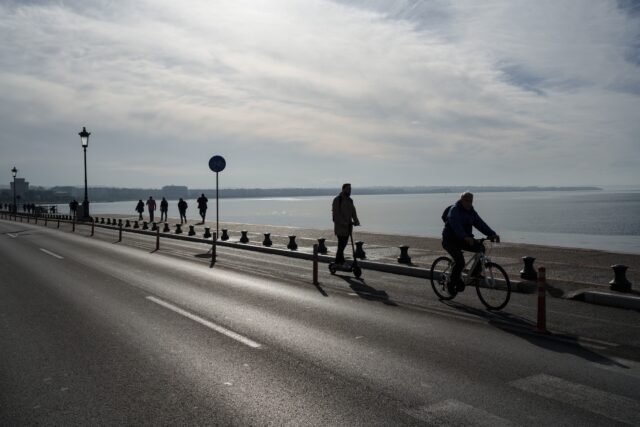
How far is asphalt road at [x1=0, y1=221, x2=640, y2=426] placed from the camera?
436cm

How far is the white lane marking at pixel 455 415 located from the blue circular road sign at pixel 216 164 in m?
19.8

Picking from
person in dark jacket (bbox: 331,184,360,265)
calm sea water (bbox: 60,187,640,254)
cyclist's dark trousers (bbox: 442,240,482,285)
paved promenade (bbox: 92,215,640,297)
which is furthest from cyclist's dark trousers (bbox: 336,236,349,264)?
calm sea water (bbox: 60,187,640,254)

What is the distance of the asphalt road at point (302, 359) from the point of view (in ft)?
14.3

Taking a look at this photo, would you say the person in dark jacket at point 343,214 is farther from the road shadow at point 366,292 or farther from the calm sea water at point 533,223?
the calm sea water at point 533,223

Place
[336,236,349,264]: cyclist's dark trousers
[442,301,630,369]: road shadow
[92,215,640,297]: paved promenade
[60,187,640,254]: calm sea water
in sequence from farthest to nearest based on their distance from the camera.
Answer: [60,187,640,254]: calm sea water < [336,236,349,264]: cyclist's dark trousers < [92,215,640,297]: paved promenade < [442,301,630,369]: road shadow

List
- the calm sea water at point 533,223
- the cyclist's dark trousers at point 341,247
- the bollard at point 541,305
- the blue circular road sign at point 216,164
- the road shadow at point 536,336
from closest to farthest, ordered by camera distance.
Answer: the road shadow at point 536,336, the bollard at point 541,305, the cyclist's dark trousers at point 341,247, the blue circular road sign at point 216,164, the calm sea water at point 533,223

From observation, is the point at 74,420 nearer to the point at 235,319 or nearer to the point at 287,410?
the point at 287,410

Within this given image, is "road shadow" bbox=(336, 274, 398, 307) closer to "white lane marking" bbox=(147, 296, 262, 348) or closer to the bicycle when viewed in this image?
the bicycle

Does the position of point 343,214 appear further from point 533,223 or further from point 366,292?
point 533,223

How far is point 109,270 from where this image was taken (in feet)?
43.5

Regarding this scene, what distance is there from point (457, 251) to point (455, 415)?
15.8 ft

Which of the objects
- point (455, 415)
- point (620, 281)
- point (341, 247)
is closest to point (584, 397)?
point (455, 415)

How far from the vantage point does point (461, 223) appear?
8.62m

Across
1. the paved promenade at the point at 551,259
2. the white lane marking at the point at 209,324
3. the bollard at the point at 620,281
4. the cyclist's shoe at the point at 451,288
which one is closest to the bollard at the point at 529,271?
the paved promenade at the point at 551,259
